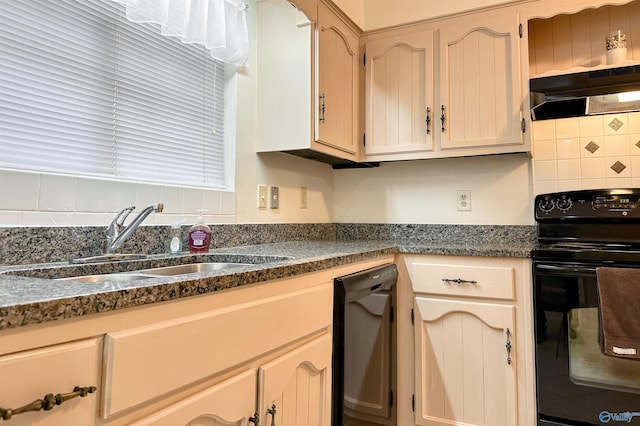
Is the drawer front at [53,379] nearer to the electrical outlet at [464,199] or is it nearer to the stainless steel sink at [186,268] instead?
the stainless steel sink at [186,268]

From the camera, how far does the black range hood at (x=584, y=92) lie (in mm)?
1739

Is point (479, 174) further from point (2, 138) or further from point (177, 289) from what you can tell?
point (2, 138)

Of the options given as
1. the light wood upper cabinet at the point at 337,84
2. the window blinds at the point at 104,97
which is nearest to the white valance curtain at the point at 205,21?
the window blinds at the point at 104,97

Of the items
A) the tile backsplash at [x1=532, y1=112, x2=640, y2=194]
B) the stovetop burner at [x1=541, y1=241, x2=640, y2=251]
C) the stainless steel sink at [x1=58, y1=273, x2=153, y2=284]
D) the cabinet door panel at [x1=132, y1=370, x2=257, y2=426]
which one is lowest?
the cabinet door panel at [x1=132, y1=370, x2=257, y2=426]

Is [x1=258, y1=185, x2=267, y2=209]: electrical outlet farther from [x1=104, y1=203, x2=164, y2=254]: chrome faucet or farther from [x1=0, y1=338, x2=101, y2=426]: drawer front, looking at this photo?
[x1=0, y1=338, x2=101, y2=426]: drawer front

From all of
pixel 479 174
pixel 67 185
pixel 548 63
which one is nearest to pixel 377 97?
pixel 479 174

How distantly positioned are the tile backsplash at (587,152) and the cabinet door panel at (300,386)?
1.58 metres

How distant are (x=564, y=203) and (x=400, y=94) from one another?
1.01 m

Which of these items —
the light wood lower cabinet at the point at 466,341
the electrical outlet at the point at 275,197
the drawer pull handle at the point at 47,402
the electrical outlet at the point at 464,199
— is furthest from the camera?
the electrical outlet at the point at 464,199

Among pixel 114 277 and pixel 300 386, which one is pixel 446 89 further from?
pixel 114 277

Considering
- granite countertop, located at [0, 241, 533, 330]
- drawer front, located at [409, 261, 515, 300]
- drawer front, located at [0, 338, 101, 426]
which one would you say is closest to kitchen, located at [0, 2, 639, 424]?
granite countertop, located at [0, 241, 533, 330]

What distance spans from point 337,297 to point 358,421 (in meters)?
0.50

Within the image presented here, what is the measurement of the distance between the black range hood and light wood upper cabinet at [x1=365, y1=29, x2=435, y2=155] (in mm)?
525

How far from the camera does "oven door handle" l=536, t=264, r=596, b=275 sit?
1576 millimetres
